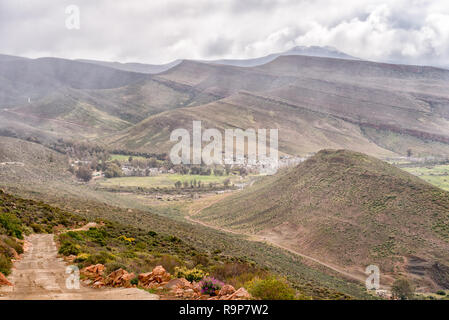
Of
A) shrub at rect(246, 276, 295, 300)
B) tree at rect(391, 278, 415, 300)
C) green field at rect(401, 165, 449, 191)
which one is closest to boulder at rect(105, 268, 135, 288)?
shrub at rect(246, 276, 295, 300)

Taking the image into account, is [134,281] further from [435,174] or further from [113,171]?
[435,174]

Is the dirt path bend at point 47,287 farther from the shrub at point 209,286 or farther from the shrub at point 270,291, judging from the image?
the shrub at point 270,291

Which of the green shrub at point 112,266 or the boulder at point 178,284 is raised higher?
the boulder at point 178,284

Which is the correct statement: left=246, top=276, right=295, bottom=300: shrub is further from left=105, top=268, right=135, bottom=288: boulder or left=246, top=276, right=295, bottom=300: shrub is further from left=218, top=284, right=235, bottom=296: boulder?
left=105, top=268, right=135, bottom=288: boulder

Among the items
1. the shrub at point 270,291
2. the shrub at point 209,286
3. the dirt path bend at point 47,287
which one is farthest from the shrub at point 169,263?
the shrub at point 270,291
